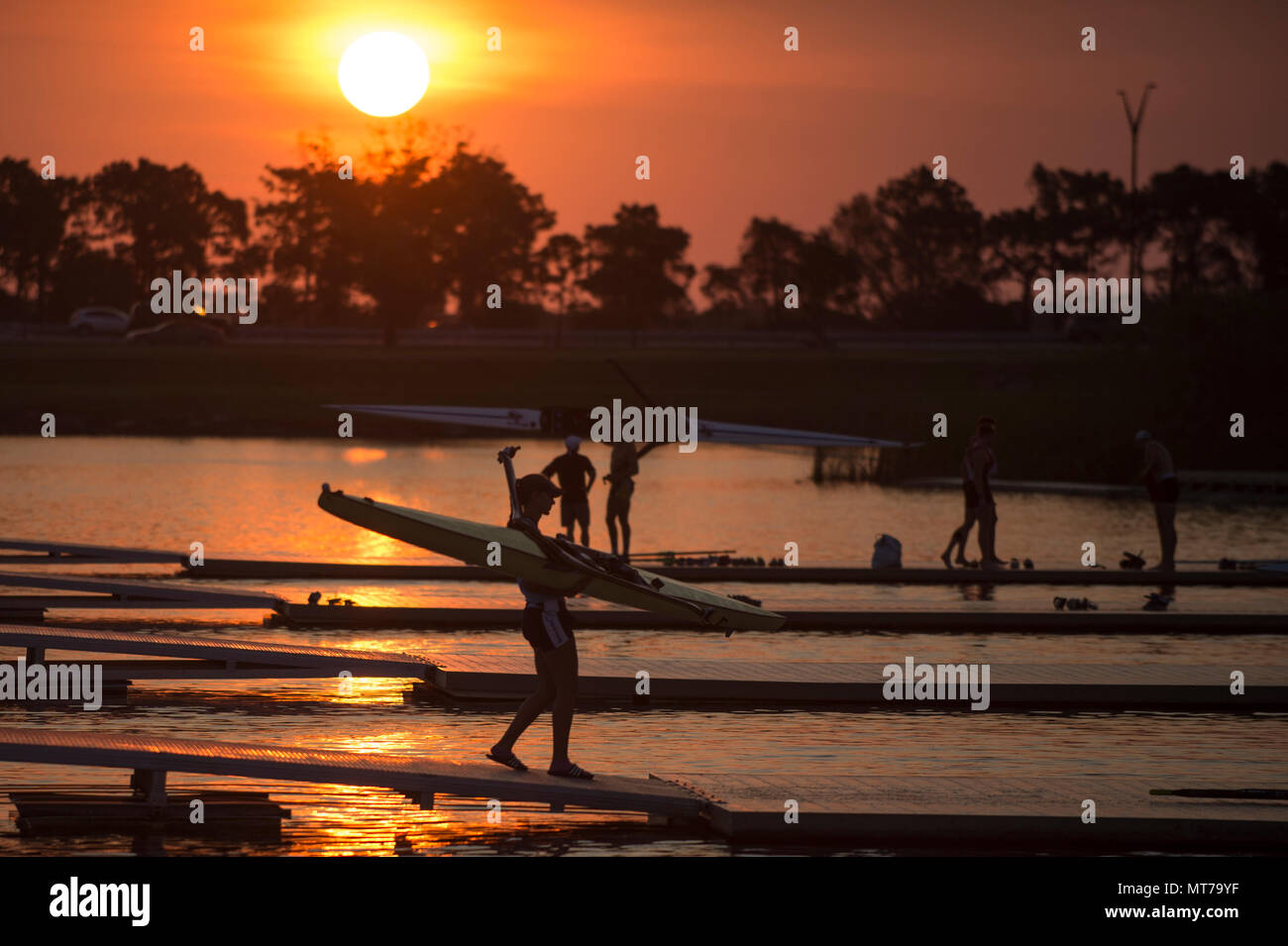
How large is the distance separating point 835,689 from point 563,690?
5458mm

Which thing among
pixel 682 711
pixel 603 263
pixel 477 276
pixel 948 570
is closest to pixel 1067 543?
pixel 948 570

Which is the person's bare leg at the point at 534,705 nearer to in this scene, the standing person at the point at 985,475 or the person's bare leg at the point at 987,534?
the standing person at the point at 985,475

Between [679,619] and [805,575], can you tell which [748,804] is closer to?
[679,619]

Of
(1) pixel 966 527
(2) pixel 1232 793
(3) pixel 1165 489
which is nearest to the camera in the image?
(2) pixel 1232 793

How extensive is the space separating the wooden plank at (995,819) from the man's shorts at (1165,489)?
1463 cm

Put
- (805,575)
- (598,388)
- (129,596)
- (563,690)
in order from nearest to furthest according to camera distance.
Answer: (563,690) < (129,596) < (805,575) < (598,388)

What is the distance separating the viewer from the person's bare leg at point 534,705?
1184 centimetres

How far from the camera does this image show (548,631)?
11656 millimetres

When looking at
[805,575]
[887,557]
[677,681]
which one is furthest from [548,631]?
[887,557]

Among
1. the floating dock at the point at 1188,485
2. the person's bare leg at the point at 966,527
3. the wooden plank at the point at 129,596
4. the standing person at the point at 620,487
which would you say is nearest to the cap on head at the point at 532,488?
the wooden plank at the point at 129,596

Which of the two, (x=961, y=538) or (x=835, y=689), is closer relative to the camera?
(x=835, y=689)

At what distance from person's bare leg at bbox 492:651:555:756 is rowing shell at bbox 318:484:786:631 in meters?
0.56

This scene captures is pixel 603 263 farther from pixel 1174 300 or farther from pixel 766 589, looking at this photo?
pixel 766 589

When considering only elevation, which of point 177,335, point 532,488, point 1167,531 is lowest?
point 1167,531
